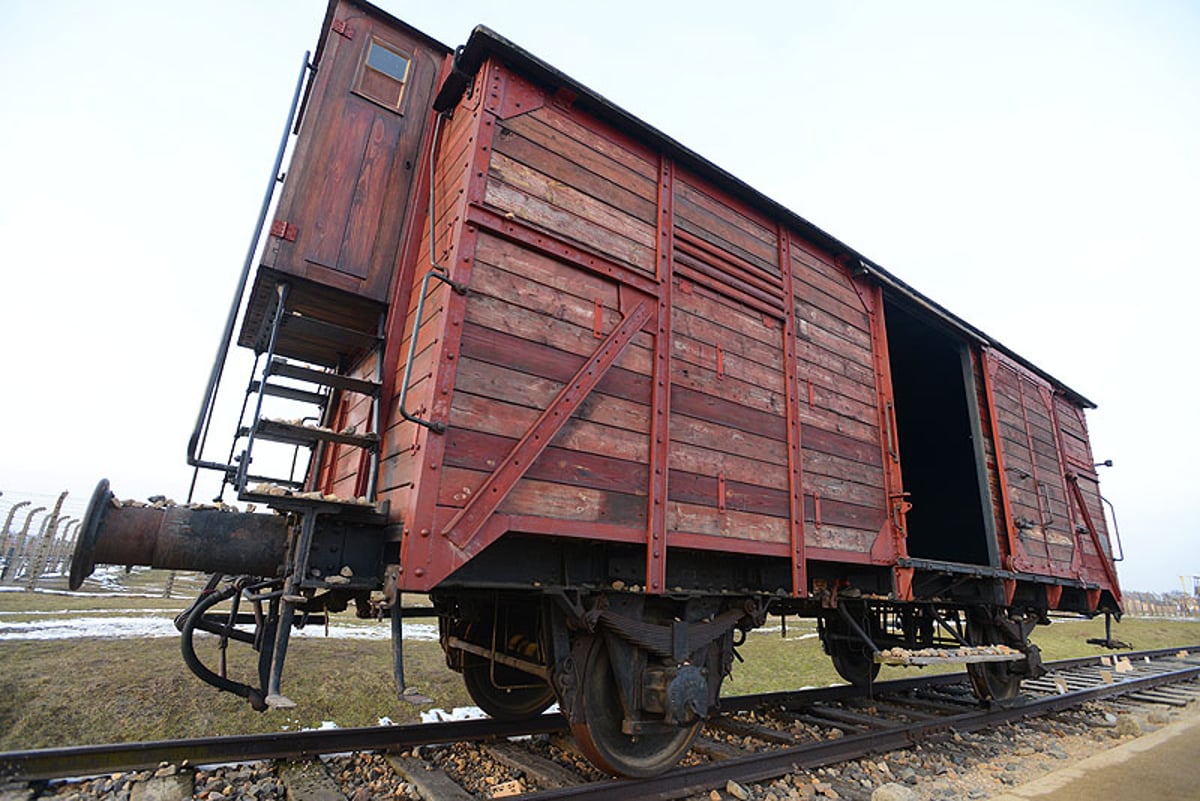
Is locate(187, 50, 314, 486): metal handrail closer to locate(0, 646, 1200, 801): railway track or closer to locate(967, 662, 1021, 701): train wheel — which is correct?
locate(0, 646, 1200, 801): railway track

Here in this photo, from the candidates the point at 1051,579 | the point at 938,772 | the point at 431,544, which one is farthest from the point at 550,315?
the point at 1051,579

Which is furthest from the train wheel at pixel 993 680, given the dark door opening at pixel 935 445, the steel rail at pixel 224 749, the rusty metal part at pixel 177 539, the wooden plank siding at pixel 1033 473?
the rusty metal part at pixel 177 539

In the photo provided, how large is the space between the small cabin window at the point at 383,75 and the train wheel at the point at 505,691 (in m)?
4.83

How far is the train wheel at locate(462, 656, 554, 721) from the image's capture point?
Result: 203 inches

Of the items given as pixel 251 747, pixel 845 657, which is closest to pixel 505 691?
pixel 251 747

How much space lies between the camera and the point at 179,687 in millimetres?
5852

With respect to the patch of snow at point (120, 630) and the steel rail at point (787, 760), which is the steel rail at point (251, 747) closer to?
the steel rail at point (787, 760)

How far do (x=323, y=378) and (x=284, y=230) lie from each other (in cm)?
110

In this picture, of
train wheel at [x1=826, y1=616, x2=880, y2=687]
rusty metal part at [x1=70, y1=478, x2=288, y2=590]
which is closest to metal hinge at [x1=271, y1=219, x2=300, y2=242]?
rusty metal part at [x1=70, y1=478, x2=288, y2=590]

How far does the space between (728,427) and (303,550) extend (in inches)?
126

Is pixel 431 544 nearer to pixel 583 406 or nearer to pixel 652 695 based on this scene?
pixel 583 406

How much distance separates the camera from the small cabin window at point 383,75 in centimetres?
461

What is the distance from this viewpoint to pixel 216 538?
3.15 meters

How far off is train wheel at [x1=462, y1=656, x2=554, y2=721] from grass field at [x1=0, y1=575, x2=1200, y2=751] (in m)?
0.80
